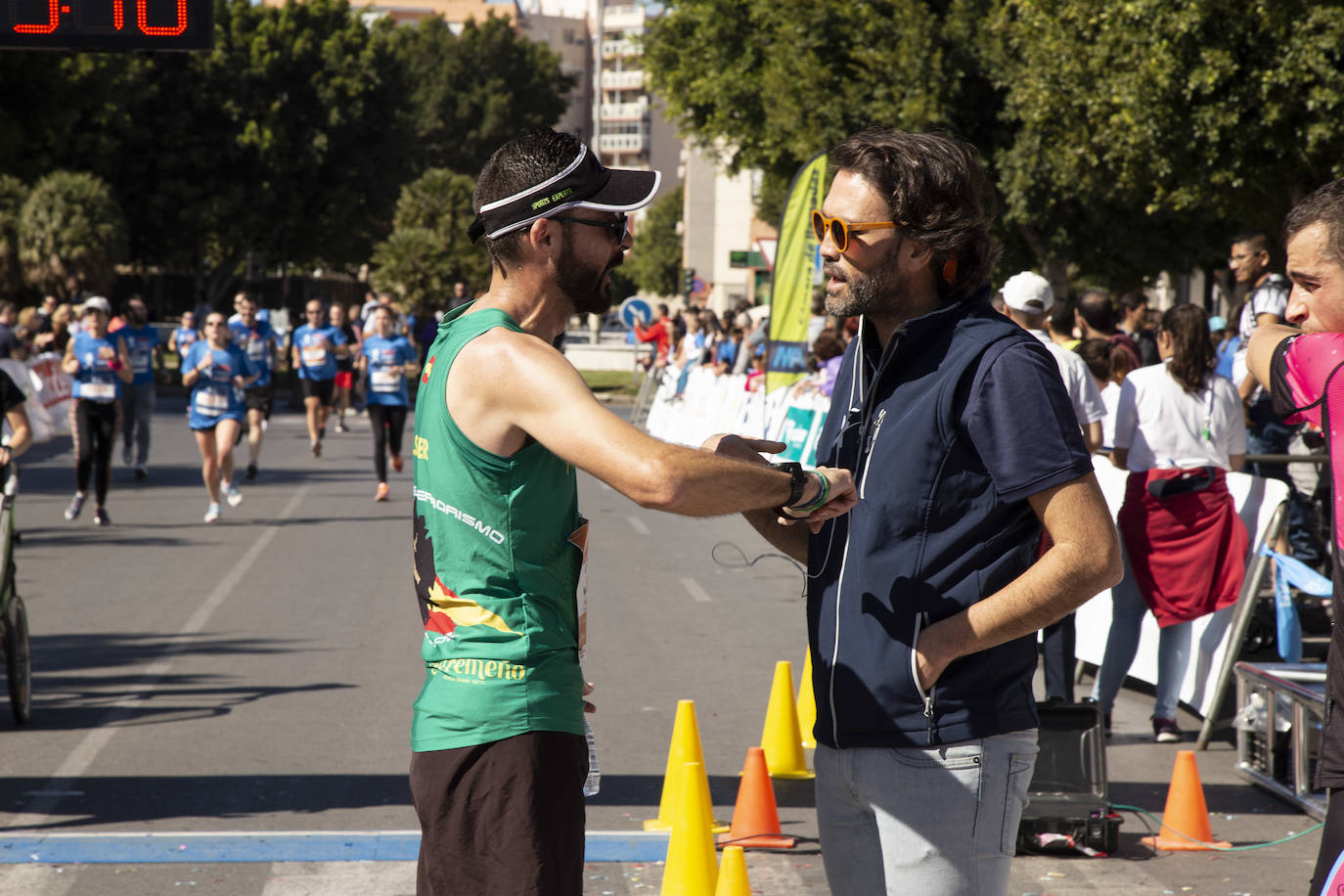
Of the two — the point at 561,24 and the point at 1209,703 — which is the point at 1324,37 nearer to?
the point at 1209,703

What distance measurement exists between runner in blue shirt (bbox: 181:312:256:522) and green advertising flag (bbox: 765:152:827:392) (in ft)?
Answer: 16.6

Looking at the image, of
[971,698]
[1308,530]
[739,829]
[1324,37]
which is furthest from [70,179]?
[971,698]

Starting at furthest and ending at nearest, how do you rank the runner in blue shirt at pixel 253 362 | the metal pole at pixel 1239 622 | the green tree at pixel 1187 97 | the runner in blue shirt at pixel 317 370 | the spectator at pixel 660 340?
the spectator at pixel 660 340 < the runner in blue shirt at pixel 317 370 < the runner in blue shirt at pixel 253 362 < the green tree at pixel 1187 97 < the metal pole at pixel 1239 622

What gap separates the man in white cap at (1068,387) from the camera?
268 inches

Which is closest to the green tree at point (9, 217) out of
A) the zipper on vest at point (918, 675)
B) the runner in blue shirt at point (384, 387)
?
the runner in blue shirt at point (384, 387)

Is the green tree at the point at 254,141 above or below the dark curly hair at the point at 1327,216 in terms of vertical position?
above

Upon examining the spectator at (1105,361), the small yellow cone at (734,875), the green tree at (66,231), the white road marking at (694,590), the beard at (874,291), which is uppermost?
the green tree at (66,231)

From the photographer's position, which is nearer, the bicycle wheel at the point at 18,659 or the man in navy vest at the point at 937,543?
the man in navy vest at the point at 937,543

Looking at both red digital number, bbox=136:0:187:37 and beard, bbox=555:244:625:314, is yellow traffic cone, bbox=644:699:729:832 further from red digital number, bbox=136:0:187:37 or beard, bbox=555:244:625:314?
red digital number, bbox=136:0:187:37

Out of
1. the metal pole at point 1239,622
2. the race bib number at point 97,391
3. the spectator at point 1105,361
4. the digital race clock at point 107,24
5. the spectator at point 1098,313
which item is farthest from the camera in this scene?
the race bib number at point 97,391

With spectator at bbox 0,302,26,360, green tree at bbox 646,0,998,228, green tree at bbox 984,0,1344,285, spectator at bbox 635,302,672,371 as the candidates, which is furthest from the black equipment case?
spectator at bbox 635,302,672,371

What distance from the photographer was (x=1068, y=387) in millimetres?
7055

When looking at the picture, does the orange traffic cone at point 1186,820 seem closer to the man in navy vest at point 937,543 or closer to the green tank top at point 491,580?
the man in navy vest at point 937,543

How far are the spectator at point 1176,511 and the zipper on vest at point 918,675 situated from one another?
15.9 ft
